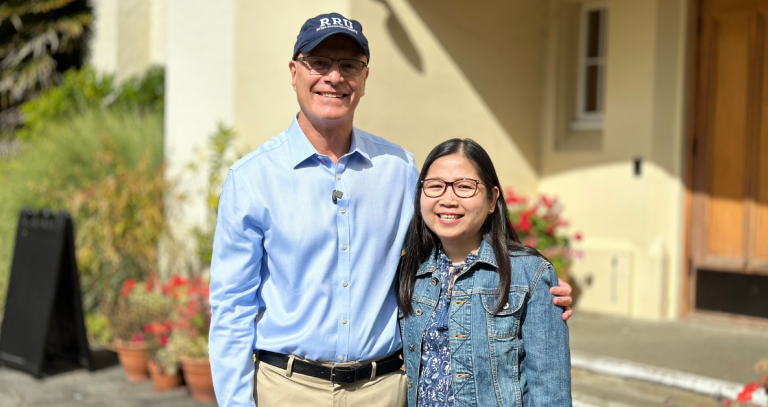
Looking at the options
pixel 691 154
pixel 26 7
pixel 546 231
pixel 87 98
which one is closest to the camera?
pixel 691 154

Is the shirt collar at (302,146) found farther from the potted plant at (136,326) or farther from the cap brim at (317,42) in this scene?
the potted plant at (136,326)

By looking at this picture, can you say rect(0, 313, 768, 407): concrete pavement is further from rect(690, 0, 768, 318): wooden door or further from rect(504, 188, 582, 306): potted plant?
rect(504, 188, 582, 306): potted plant

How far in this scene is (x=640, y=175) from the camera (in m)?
6.60

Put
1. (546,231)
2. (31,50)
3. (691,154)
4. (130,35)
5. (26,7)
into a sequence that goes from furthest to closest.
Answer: (130,35) < (31,50) < (26,7) < (546,231) < (691,154)

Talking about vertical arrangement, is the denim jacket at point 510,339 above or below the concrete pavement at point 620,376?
above

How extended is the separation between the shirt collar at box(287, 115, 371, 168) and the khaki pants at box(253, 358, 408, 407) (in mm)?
685

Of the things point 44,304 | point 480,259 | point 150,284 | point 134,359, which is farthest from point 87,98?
point 480,259

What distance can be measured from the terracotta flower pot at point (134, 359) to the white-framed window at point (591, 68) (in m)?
4.66

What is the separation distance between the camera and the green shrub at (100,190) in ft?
22.4

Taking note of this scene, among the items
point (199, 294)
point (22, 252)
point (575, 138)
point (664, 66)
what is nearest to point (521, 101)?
point (575, 138)

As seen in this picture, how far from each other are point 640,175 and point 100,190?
501cm

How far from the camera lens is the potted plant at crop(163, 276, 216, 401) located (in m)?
5.22

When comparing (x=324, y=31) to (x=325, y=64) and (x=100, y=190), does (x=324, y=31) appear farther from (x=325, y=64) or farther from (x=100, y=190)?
(x=100, y=190)

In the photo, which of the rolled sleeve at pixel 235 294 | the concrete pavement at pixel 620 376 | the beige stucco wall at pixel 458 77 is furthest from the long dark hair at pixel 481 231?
the beige stucco wall at pixel 458 77
